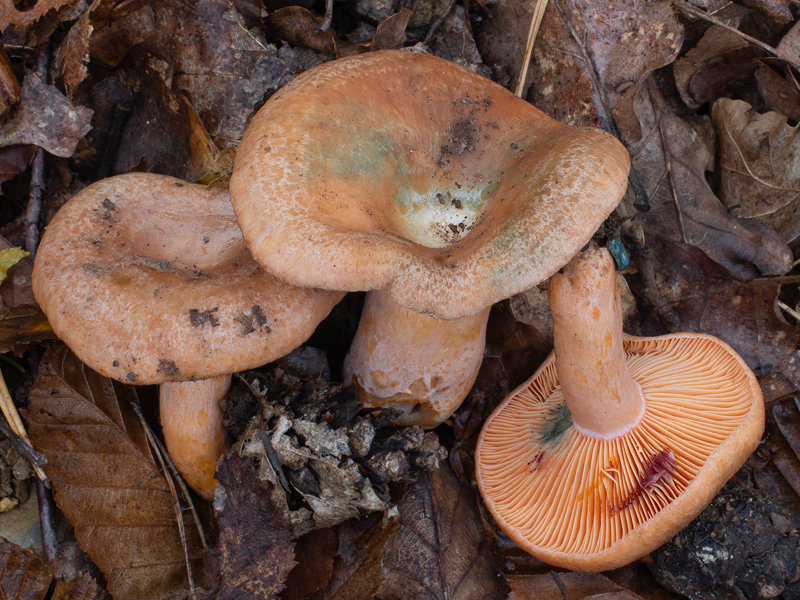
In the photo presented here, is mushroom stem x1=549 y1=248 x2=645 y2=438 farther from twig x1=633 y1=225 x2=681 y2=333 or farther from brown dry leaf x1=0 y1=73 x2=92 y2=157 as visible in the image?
brown dry leaf x1=0 y1=73 x2=92 y2=157

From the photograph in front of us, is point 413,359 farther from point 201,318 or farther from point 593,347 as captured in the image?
point 201,318

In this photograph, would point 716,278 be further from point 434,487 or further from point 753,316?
point 434,487

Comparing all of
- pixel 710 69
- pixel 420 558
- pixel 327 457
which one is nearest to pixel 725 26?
pixel 710 69

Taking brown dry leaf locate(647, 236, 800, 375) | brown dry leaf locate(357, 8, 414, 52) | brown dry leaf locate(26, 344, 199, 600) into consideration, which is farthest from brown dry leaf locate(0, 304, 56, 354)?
brown dry leaf locate(647, 236, 800, 375)

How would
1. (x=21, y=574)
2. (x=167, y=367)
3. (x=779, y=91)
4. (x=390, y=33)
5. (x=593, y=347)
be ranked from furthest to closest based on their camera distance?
1. (x=779, y=91)
2. (x=390, y=33)
3. (x=21, y=574)
4. (x=593, y=347)
5. (x=167, y=367)

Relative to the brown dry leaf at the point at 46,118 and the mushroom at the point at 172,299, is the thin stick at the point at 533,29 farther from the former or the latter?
the brown dry leaf at the point at 46,118

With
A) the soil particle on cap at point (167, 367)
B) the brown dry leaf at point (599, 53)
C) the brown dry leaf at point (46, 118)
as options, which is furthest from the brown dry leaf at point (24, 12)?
the brown dry leaf at point (599, 53)

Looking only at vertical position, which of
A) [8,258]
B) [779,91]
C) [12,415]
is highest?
[779,91]
